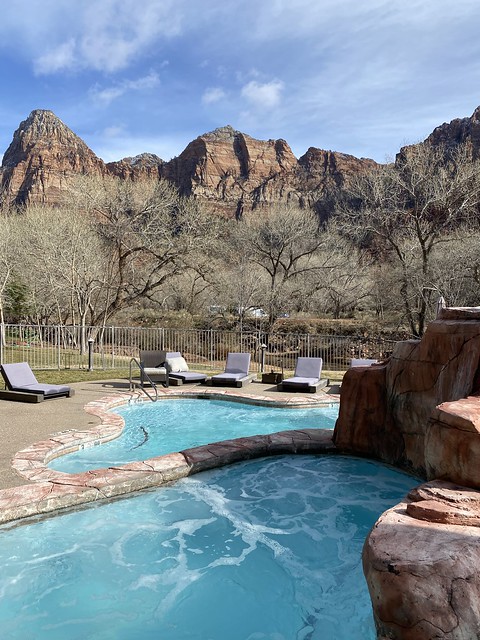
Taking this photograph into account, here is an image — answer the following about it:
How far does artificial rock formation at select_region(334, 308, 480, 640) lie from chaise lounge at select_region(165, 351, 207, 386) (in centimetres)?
671

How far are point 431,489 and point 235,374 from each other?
31.4ft

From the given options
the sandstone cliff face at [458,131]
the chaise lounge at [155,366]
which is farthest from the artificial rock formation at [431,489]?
the sandstone cliff face at [458,131]

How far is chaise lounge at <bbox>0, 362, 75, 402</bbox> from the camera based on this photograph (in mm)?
9430

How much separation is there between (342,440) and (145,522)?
3.19 metres

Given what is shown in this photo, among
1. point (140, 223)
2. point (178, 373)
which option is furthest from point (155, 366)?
point (140, 223)

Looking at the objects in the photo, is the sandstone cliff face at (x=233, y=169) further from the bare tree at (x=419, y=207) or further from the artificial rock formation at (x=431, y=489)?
the artificial rock formation at (x=431, y=489)

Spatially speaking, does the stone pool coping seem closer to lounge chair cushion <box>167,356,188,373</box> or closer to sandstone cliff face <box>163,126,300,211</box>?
lounge chair cushion <box>167,356,188,373</box>

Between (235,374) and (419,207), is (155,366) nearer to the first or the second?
(235,374)

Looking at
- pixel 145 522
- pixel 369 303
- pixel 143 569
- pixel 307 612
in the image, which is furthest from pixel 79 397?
pixel 369 303

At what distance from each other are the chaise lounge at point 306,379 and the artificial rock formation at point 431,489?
509cm

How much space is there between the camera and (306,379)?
11.9 metres

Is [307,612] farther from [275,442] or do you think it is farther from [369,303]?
[369,303]

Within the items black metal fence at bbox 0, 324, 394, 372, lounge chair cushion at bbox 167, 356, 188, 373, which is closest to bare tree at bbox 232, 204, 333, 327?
black metal fence at bbox 0, 324, 394, 372

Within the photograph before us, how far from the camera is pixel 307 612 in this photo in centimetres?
359
